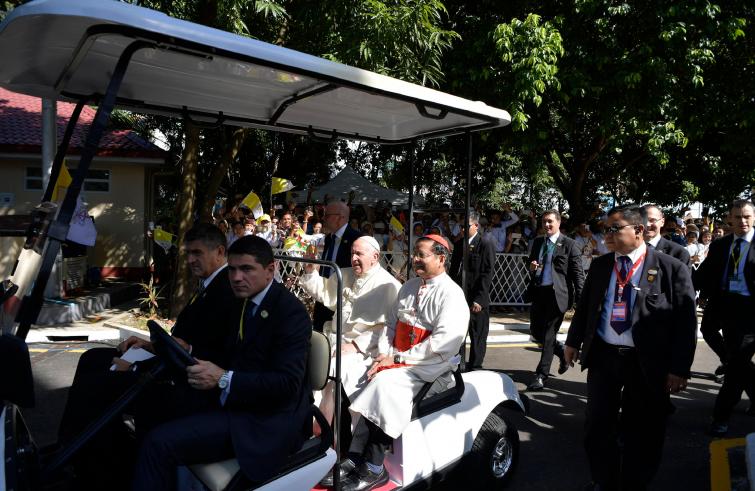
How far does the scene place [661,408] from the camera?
3488 millimetres

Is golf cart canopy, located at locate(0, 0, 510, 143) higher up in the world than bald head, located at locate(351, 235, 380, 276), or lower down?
higher up

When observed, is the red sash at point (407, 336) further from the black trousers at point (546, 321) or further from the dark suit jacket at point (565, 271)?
the dark suit jacket at point (565, 271)

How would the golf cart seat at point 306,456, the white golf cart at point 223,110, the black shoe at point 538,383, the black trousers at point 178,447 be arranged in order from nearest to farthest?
the white golf cart at point 223,110
the black trousers at point 178,447
the golf cart seat at point 306,456
the black shoe at point 538,383

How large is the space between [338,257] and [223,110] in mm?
1509

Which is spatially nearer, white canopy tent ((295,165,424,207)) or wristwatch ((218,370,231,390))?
wristwatch ((218,370,231,390))

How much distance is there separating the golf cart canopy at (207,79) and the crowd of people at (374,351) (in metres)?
0.85

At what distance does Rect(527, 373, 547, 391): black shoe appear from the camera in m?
6.16

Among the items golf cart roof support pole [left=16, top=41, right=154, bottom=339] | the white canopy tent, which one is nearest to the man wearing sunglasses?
golf cart roof support pole [left=16, top=41, right=154, bottom=339]

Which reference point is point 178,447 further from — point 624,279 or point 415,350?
point 624,279

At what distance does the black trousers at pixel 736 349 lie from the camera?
4.89m

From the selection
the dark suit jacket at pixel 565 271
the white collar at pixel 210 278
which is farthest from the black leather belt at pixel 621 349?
the dark suit jacket at pixel 565 271

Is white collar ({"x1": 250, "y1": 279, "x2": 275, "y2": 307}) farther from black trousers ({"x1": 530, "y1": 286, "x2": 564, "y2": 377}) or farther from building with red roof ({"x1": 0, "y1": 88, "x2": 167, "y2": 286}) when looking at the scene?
building with red roof ({"x1": 0, "y1": 88, "x2": 167, "y2": 286})

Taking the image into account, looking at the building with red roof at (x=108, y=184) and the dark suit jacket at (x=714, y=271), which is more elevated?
the building with red roof at (x=108, y=184)

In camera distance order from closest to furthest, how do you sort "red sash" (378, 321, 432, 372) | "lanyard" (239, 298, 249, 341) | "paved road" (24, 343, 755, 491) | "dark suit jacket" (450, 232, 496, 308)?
1. "lanyard" (239, 298, 249, 341)
2. "red sash" (378, 321, 432, 372)
3. "paved road" (24, 343, 755, 491)
4. "dark suit jacket" (450, 232, 496, 308)
